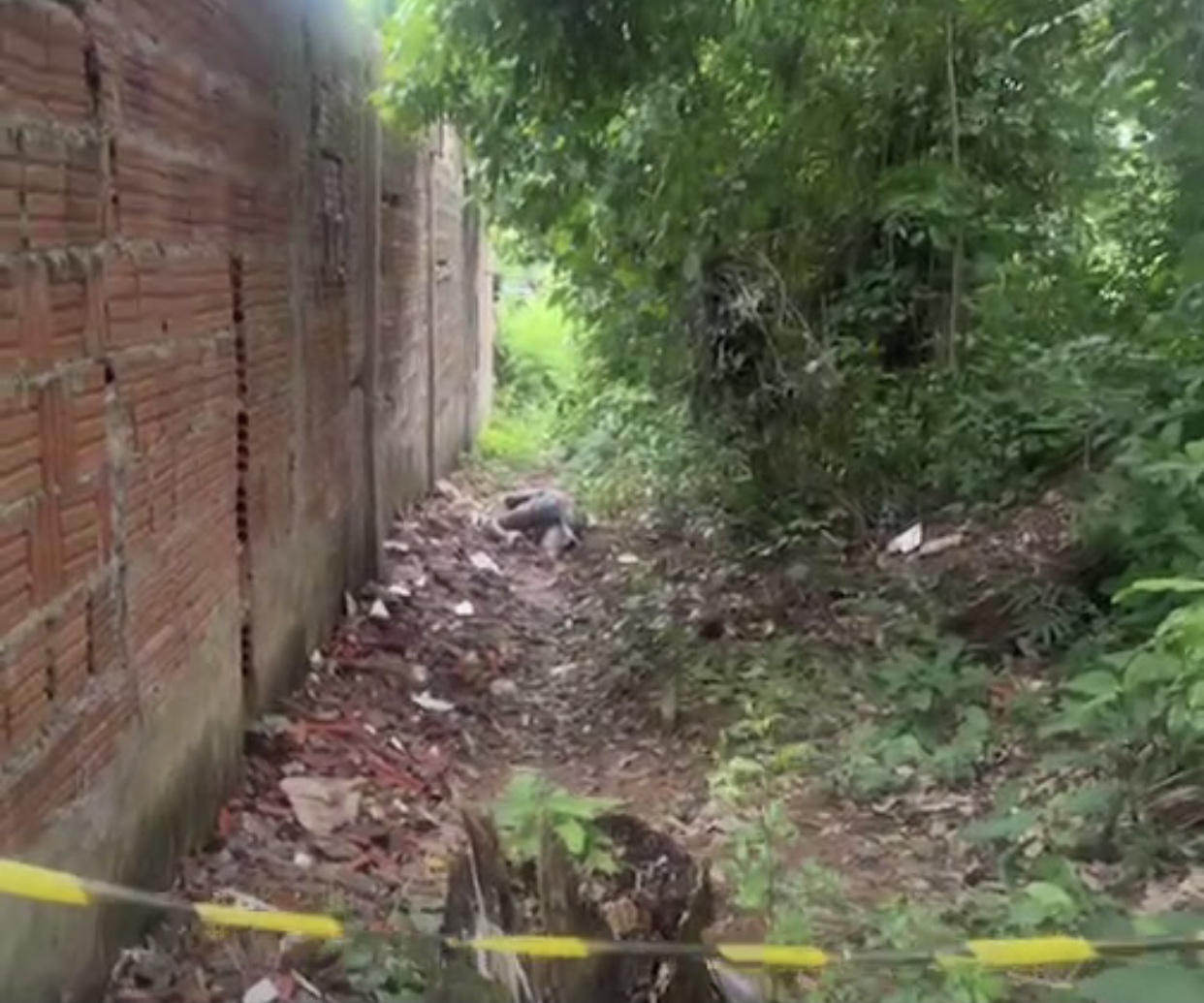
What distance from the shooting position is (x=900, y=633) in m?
→ 6.24

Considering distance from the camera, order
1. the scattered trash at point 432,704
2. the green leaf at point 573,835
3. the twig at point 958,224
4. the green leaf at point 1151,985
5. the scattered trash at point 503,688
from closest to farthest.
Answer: the green leaf at point 1151,985 < the green leaf at point 573,835 < the scattered trash at point 432,704 < the scattered trash at point 503,688 < the twig at point 958,224

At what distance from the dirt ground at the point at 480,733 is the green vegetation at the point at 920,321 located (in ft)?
0.84

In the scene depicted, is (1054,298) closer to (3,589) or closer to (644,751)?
(644,751)

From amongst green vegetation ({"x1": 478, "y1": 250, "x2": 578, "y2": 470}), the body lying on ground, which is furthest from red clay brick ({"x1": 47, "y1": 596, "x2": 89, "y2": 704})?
green vegetation ({"x1": 478, "y1": 250, "x2": 578, "y2": 470})

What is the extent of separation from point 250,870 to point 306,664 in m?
1.97

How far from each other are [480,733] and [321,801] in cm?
143

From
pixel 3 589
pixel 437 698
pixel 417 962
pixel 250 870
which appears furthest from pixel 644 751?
pixel 3 589

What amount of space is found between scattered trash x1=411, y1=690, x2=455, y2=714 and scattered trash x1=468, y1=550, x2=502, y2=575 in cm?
289

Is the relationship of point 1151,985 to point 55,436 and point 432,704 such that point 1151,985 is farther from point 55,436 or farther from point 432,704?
point 432,704

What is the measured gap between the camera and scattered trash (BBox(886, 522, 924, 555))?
718 cm

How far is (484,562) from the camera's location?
32.1ft

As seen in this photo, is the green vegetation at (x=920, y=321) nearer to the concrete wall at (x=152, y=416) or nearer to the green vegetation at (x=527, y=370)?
the concrete wall at (x=152, y=416)

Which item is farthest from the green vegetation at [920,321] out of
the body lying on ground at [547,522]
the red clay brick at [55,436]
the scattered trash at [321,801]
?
the red clay brick at [55,436]

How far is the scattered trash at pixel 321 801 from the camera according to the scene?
482 centimetres
